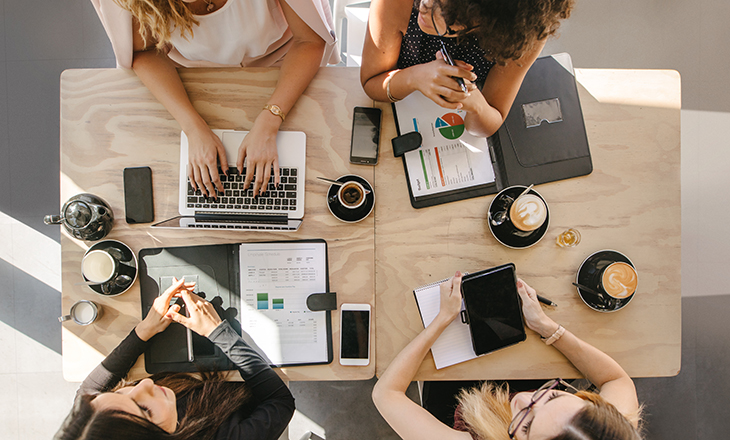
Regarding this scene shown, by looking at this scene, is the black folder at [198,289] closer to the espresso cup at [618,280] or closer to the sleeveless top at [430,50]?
the sleeveless top at [430,50]

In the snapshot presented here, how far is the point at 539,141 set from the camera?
119 cm

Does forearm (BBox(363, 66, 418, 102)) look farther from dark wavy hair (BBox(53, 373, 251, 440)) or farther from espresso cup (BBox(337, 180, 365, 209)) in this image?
dark wavy hair (BBox(53, 373, 251, 440))

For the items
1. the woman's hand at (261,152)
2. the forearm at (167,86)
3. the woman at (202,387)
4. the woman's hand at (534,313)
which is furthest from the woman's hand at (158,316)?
the woman's hand at (534,313)

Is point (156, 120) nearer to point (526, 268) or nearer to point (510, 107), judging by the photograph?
point (510, 107)

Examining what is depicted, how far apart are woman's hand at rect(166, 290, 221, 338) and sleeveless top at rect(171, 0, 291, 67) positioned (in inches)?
31.2

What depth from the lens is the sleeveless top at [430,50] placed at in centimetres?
115

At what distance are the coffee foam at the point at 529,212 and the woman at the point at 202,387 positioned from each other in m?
0.88

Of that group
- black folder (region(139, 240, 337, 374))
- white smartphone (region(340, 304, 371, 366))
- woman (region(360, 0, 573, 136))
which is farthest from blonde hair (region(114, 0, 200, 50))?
white smartphone (region(340, 304, 371, 366))

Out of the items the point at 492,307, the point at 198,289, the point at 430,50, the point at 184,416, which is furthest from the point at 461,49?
the point at 184,416

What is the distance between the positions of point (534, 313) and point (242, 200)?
97 centimetres

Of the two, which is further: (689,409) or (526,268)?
(689,409)

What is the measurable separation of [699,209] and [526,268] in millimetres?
1513

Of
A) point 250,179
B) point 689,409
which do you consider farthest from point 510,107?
point 689,409

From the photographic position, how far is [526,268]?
46.6 inches
